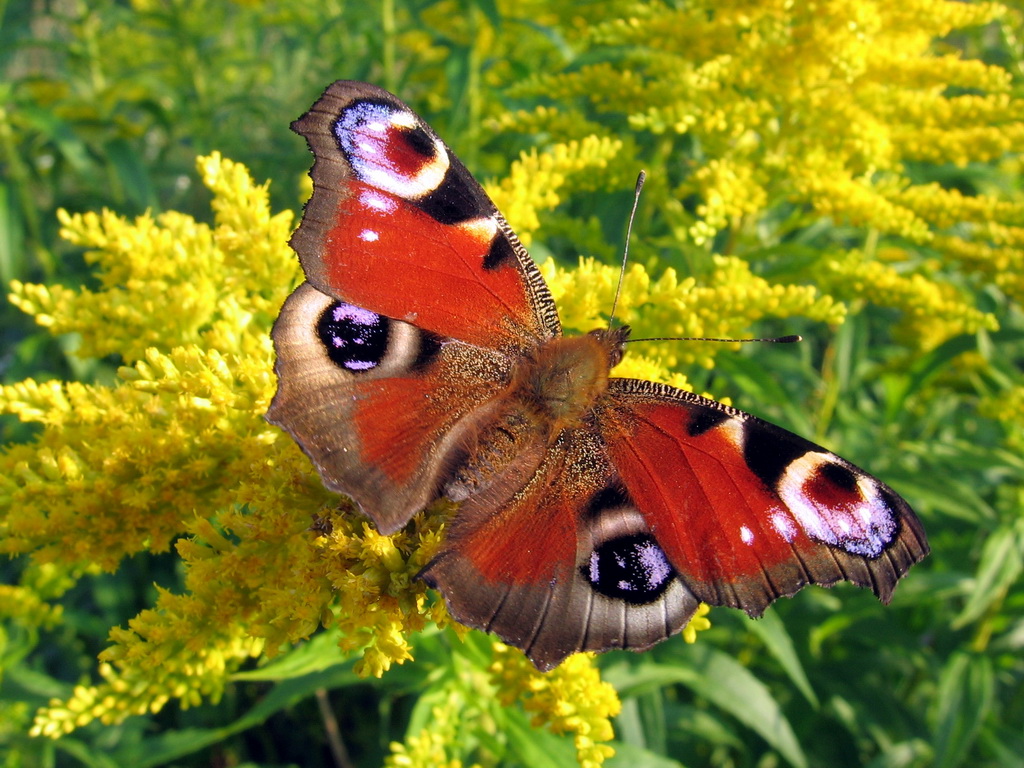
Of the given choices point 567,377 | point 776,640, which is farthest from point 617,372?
point 776,640

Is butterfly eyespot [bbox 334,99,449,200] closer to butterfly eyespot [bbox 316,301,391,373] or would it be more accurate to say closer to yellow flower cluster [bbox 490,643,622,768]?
butterfly eyespot [bbox 316,301,391,373]

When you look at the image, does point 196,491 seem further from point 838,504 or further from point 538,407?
point 838,504

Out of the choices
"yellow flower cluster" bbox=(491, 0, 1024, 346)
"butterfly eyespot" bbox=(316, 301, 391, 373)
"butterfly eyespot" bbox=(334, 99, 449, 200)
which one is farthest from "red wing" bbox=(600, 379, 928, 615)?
"yellow flower cluster" bbox=(491, 0, 1024, 346)

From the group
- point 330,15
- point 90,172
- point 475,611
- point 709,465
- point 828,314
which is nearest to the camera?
point 475,611

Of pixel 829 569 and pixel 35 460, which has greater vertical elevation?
pixel 829 569

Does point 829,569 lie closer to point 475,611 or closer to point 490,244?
point 475,611

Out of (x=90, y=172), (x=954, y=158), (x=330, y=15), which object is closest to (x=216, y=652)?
(x=954, y=158)
